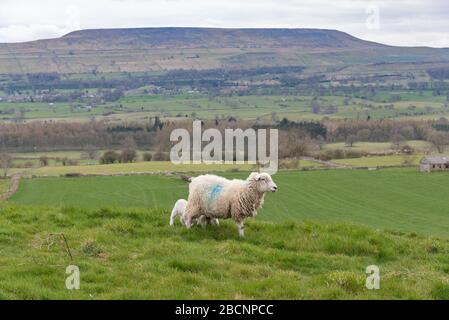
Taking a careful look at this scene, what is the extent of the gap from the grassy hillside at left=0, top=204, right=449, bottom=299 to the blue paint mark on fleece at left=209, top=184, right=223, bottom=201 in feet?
2.76

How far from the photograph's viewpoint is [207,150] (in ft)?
305

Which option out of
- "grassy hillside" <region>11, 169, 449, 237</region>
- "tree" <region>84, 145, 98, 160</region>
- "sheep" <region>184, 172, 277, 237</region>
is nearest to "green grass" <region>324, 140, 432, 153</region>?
"grassy hillside" <region>11, 169, 449, 237</region>

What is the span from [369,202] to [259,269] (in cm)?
5149

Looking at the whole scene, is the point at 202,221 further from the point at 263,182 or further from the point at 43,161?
the point at 43,161

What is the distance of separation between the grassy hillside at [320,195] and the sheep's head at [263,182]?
96.9 ft

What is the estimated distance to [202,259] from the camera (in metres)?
A: 11.9

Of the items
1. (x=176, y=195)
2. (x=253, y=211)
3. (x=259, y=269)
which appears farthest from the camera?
(x=176, y=195)

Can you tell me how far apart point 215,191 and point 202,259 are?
3.83 m

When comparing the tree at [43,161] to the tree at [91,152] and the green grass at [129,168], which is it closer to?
the green grass at [129,168]

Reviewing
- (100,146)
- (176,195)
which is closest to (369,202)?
(176,195)

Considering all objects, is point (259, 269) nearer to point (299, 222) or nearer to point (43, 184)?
point (299, 222)

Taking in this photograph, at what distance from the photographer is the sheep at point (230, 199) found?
1505cm

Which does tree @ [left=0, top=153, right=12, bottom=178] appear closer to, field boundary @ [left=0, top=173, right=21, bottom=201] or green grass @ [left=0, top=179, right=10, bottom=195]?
field boundary @ [left=0, top=173, right=21, bottom=201]

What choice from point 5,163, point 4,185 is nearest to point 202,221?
point 4,185
